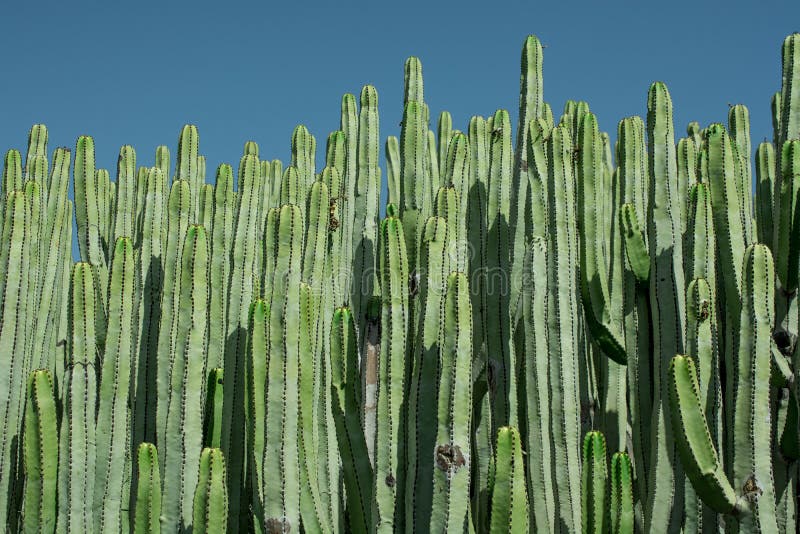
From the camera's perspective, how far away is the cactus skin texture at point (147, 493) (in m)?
2.83

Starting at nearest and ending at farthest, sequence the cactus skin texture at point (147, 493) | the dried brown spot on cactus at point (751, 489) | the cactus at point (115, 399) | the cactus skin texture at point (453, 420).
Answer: the cactus skin texture at point (453, 420), the dried brown spot on cactus at point (751, 489), the cactus skin texture at point (147, 493), the cactus at point (115, 399)

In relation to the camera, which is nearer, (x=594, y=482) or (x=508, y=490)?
(x=508, y=490)

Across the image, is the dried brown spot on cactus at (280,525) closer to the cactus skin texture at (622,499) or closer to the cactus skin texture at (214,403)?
the cactus skin texture at (214,403)

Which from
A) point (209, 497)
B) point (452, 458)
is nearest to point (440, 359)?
point (452, 458)

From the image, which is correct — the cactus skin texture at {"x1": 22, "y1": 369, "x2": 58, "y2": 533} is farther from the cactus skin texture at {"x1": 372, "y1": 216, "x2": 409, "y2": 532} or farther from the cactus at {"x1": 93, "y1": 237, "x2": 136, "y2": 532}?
the cactus skin texture at {"x1": 372, "y1": 216, "x2": 409, "y2": 532}

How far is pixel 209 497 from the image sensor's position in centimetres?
262

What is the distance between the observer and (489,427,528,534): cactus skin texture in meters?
2.46

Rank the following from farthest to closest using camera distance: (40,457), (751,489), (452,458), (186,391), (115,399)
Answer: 1. (115,399)
2. (186,391)
3. (40,457)
4. (751,489)
5. (452,458)

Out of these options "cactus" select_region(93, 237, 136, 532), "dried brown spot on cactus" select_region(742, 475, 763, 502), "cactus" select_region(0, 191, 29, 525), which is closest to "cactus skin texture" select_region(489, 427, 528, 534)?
"dried brown spot on cactus" select_region(742, 475, 763, 502)

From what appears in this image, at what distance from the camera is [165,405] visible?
10.3 ft

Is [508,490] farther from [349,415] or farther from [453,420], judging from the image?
[349,415]

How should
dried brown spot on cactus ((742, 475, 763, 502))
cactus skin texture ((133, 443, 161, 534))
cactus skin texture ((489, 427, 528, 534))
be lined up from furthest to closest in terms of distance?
cactus skin texture ((133, 443, 161, 534))
dried brown spot on cactus ((742, 475, 763, 502))
cactus skin texture ((489, 427, 528, 534))

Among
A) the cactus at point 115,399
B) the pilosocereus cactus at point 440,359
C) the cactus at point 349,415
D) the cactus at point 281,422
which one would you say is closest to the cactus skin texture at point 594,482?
the pilosocereus cactus at point 440,359

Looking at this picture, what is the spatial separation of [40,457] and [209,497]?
30.1 inches
